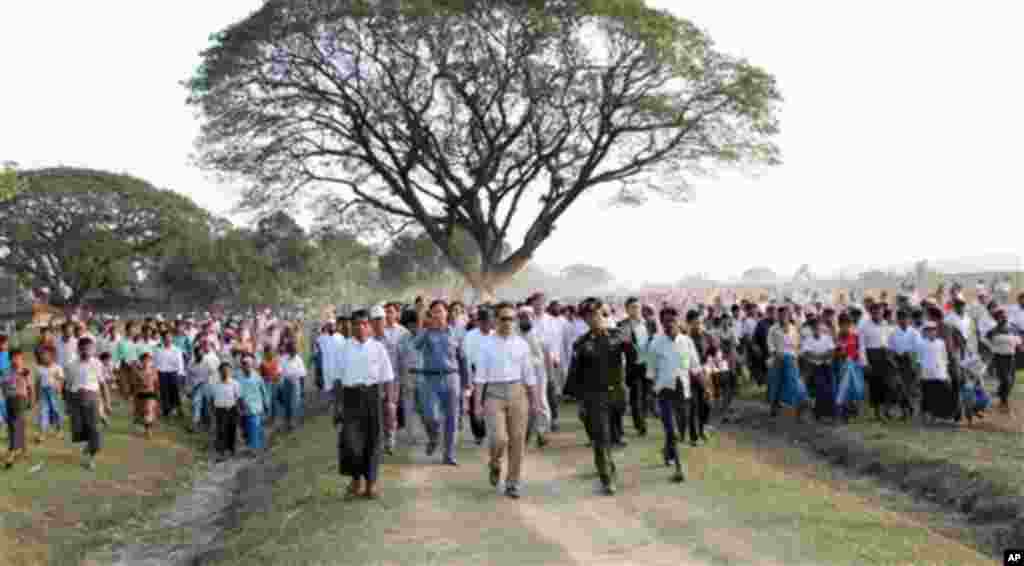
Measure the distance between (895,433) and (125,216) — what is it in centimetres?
4536

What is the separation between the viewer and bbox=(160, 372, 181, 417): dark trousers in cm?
2197

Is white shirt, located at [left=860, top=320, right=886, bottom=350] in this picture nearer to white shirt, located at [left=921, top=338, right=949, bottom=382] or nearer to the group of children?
white shirt, located at [left=921, top=338, right=949, bottom=382]

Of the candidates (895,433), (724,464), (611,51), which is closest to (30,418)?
(724,464)

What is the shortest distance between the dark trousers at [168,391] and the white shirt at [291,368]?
2918 mm

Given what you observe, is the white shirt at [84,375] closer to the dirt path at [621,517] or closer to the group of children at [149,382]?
the group of children at [149,382]

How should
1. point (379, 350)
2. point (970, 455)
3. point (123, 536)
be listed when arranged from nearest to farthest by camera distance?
point (379, 350) → point (123, 536) → point (970, 455)

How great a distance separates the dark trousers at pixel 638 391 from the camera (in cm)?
1551

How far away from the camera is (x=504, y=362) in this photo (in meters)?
11.2

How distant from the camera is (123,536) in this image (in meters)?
13.2

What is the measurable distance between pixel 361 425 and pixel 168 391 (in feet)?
39.4

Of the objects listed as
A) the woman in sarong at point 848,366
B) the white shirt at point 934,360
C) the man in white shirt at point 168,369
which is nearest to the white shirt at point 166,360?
the man in white shirt at point 168,369

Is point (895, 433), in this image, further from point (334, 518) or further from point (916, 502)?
point (334, 518)

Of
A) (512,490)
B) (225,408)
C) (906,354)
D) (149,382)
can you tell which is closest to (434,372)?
(512,490)

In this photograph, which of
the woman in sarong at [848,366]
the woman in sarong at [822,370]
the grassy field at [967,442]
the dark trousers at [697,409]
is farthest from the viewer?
the woman in sarong at [822,370]
